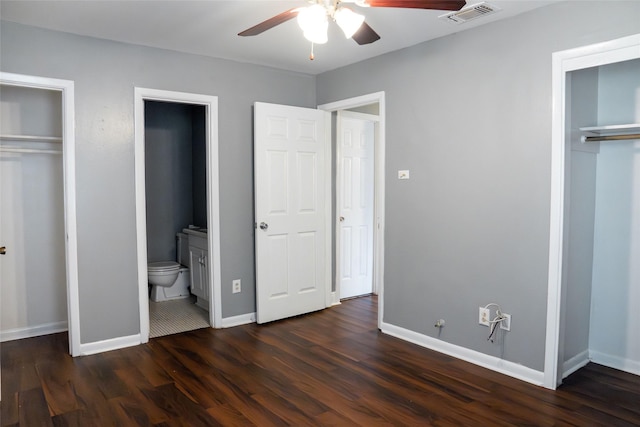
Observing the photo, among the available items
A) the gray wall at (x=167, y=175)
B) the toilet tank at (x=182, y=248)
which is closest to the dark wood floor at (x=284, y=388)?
the toilet tank at (x=182, y=248)

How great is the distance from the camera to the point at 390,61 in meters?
3.81

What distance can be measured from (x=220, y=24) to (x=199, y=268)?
2.53 meters

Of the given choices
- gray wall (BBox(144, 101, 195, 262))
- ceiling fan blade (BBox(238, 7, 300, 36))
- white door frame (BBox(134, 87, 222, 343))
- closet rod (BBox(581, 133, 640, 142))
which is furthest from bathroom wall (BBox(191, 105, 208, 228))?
closet rod (BBox(581, 133, 640, 142))

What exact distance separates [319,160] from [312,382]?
89.4 inches

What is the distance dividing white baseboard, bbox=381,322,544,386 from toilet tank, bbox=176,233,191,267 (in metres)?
2.52

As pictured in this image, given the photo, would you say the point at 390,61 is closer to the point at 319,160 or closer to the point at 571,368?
the point at 319,160

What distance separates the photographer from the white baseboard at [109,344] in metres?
3.42

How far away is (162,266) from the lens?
16.1 feet

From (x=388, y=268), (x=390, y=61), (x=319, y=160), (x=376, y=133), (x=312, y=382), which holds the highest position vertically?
(x=390, y=61)

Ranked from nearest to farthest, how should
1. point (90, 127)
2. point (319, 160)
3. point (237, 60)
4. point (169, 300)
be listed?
point (90, 127)
point (237, 60)
point (319, 160)
point (169, 300)

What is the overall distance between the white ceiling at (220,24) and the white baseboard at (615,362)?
2451mm

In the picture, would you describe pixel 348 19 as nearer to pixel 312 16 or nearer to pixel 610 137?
pixel 312 16

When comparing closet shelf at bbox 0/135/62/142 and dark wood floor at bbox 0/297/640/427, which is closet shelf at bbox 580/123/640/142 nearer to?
dark wood floor at bbox 0/297/640/427

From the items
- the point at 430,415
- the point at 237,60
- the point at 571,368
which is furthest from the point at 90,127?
the point at 571,368
